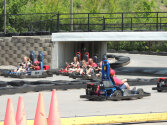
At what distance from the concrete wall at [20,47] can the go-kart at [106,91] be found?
568 inches

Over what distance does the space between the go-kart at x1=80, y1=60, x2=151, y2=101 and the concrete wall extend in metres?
14.4

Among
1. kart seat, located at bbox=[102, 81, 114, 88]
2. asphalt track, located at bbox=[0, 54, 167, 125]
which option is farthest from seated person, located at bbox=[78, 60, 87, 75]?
kart seat, located at bbox=[102, 81, 114, 88]

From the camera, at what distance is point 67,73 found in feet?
86.1

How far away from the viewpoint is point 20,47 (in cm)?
3111

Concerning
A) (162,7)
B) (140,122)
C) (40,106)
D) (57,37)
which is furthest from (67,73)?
(162,7)

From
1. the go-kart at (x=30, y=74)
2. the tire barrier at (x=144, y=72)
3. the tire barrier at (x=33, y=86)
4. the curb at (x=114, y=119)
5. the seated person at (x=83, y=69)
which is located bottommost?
the tire barrier at (x=144, y=72)

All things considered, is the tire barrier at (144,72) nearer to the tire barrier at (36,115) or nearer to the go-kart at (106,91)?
the go-kart at (106,91)

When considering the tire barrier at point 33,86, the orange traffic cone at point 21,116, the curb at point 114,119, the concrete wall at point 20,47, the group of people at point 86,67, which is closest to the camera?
the orange traffic cone at point 21,116

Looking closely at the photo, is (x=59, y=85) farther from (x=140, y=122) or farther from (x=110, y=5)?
(x=110, y=5)

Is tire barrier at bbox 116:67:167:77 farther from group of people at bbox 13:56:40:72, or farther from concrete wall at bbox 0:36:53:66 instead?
group of people at bbox 13:56:40:72

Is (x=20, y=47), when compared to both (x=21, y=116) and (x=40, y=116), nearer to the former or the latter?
(x=40, y=116)

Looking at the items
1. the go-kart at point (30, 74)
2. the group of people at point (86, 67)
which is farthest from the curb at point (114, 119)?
the go-kart at point (30, 74)

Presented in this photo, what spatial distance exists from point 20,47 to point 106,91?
650 inches

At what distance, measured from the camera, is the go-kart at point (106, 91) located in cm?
1512
